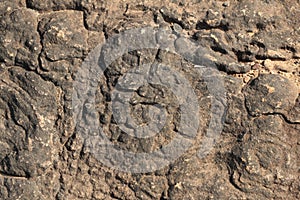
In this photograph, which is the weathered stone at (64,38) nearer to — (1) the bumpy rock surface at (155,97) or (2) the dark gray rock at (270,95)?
(1) the bumpy rock surface at (155,97)

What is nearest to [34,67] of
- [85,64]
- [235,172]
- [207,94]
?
[85,64]

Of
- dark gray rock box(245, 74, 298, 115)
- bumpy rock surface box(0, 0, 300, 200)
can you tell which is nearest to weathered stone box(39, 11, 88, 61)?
→ bumpy rock surface box(0, 0, 300, 200)

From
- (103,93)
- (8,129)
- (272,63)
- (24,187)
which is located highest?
(272,63)

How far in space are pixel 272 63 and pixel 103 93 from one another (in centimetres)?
41

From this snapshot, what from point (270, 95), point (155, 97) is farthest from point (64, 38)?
point (270, 95)

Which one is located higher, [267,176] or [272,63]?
[272,63]

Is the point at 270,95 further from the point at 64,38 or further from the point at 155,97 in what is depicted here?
the point at 64,38

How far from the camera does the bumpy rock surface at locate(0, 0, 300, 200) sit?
1.51 m

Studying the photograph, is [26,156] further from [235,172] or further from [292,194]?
[292,194]

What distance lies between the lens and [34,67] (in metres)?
1.58

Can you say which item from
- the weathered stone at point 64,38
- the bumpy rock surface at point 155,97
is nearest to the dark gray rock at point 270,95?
the bumpy rock surface at point 155,97

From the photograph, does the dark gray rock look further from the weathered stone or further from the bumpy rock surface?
the weathered stone

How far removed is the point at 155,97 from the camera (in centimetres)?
154

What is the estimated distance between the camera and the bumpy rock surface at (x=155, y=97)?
151 cm
